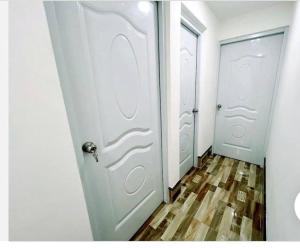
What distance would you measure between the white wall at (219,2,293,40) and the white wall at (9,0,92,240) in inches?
90.1

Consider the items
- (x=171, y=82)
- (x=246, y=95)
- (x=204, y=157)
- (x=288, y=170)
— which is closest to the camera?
(x=288, y=170)

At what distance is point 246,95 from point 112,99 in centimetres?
207

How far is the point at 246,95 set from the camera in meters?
1.98

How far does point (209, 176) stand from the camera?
1.90 metres

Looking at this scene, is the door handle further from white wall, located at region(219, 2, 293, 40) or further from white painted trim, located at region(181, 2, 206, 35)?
white wall, located at region(219, 2, 293, 40)

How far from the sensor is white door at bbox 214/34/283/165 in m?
1.77

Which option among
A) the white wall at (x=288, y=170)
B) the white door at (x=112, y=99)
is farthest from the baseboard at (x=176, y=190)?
the white wall at (x=288, y=170)

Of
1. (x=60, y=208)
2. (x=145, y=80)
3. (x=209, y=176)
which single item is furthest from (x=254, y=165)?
(x=60, y=208)

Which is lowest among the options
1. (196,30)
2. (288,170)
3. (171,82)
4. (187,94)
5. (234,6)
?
(288,170)

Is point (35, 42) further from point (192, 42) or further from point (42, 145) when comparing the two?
point (192, 42)

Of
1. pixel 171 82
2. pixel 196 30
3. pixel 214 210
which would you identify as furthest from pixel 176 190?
pixel 196 30

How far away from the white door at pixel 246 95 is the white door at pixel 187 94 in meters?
0.76

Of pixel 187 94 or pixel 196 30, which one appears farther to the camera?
pixel 187 94

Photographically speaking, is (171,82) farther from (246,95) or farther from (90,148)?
(246,95)
